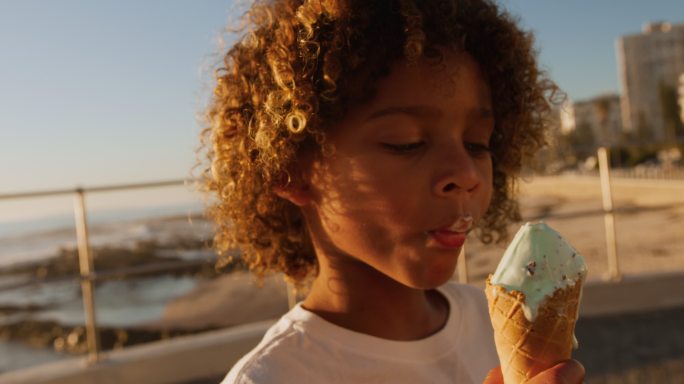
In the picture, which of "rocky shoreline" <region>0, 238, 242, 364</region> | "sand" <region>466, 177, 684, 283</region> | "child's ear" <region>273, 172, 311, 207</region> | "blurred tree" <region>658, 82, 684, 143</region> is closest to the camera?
"child's ear" <region>273, 172, 311, 207</region>

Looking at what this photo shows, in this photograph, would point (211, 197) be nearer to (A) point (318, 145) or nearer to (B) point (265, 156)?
(B) point (265, 156)

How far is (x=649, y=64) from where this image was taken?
85.4 meters

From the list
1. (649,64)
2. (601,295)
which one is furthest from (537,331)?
(649,64)

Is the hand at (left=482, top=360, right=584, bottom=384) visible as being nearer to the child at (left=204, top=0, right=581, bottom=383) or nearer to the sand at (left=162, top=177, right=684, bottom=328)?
the child at (left=204, top=0, right=581, bottom=383)

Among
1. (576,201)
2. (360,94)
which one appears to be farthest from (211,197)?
(576,201)

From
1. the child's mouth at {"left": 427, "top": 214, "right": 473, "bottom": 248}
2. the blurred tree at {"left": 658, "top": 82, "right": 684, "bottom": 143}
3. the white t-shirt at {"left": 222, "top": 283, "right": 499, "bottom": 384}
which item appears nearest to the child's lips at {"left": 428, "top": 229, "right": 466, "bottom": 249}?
the child's mouth at {"left": 427, "top": 214, "right": 473, "bottom": 248}

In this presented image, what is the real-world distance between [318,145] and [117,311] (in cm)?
1230

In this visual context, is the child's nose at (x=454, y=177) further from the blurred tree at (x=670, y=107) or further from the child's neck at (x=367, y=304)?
the blurred tree at (x=670, y=107)

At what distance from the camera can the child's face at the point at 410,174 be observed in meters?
1.03

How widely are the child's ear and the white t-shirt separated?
231 millimetres

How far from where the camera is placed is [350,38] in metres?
1.12

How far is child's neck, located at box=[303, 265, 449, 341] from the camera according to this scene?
121 cm

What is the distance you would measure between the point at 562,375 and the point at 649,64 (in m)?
97.9

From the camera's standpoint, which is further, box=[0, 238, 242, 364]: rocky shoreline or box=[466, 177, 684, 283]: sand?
box=[0, 238, 242, 364]: rocky shoreline
